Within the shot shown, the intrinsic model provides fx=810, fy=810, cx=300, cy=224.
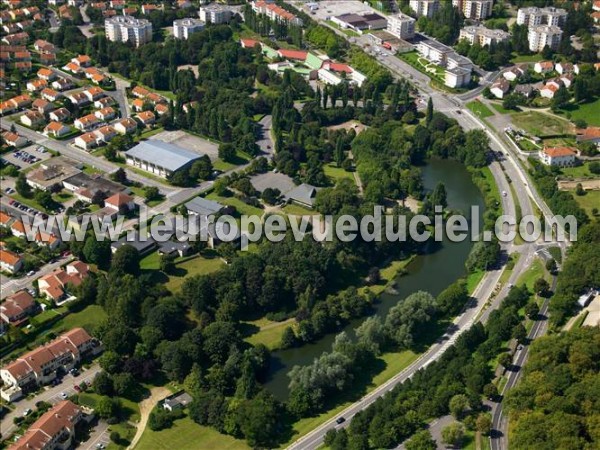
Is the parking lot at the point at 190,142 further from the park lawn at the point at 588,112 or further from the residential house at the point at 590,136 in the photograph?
the park lawn at the point at 588,112

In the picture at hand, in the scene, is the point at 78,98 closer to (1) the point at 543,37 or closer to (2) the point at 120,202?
(2) the point at 120,202

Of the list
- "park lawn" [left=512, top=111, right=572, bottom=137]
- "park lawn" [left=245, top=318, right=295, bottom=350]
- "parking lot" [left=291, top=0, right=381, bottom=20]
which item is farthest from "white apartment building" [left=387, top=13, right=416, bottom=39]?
"park lawn" [left=245, top=318, right=295, bottom=350]

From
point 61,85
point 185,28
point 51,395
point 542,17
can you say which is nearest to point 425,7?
point 542,17

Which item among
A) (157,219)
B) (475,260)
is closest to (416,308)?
(475,260)

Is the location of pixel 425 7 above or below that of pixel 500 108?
above

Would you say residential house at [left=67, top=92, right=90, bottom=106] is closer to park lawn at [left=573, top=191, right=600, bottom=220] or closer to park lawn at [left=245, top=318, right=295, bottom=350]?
park lawn at [left=245, top=318, right=295, bottom=350]
